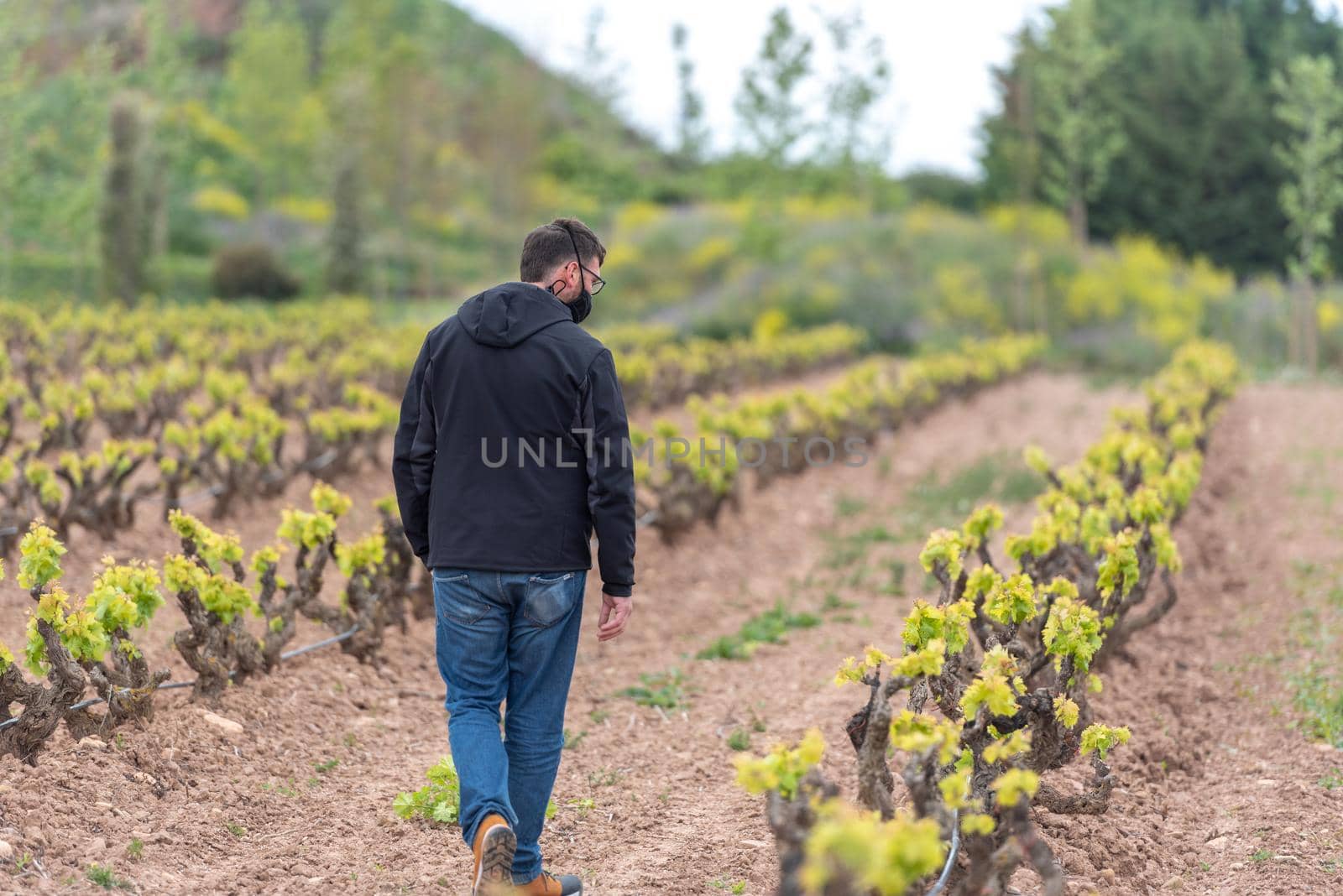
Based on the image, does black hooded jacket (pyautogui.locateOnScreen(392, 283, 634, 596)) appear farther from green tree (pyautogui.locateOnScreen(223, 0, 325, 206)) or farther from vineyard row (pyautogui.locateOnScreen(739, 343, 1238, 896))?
green tree (pyautogui.locateOnScreen(223, 0, 325, 206))

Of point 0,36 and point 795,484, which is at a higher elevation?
point 0,36

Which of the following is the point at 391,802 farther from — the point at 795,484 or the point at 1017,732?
the point at 795,484

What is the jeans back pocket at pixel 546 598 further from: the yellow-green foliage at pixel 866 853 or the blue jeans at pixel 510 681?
the yellow-green foliage at pixel 866 853

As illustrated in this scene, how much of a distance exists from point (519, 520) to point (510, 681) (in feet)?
1.57

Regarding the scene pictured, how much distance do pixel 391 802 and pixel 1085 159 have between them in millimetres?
25295

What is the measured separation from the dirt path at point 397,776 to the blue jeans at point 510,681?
0.48 m

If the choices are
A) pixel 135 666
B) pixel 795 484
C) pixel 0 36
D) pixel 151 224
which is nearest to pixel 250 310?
pixel 151 224

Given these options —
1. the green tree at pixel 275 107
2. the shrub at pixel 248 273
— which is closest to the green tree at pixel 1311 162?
the shrub at pixel 248 273

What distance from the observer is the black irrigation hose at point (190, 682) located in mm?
3895

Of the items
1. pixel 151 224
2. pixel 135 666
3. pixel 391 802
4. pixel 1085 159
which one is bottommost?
pixel 391 802

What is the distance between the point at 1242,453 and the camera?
11.4 meters

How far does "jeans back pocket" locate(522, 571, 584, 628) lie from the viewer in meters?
3.12

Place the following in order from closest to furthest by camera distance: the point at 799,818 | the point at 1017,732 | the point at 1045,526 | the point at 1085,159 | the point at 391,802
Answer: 1. the point at 799,818
2. the point at 1017,732
3. the point at 391,802
4. the point at 1045,526
5. the point at 1085,159

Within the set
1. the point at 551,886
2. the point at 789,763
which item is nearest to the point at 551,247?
A: the point at 789,763
